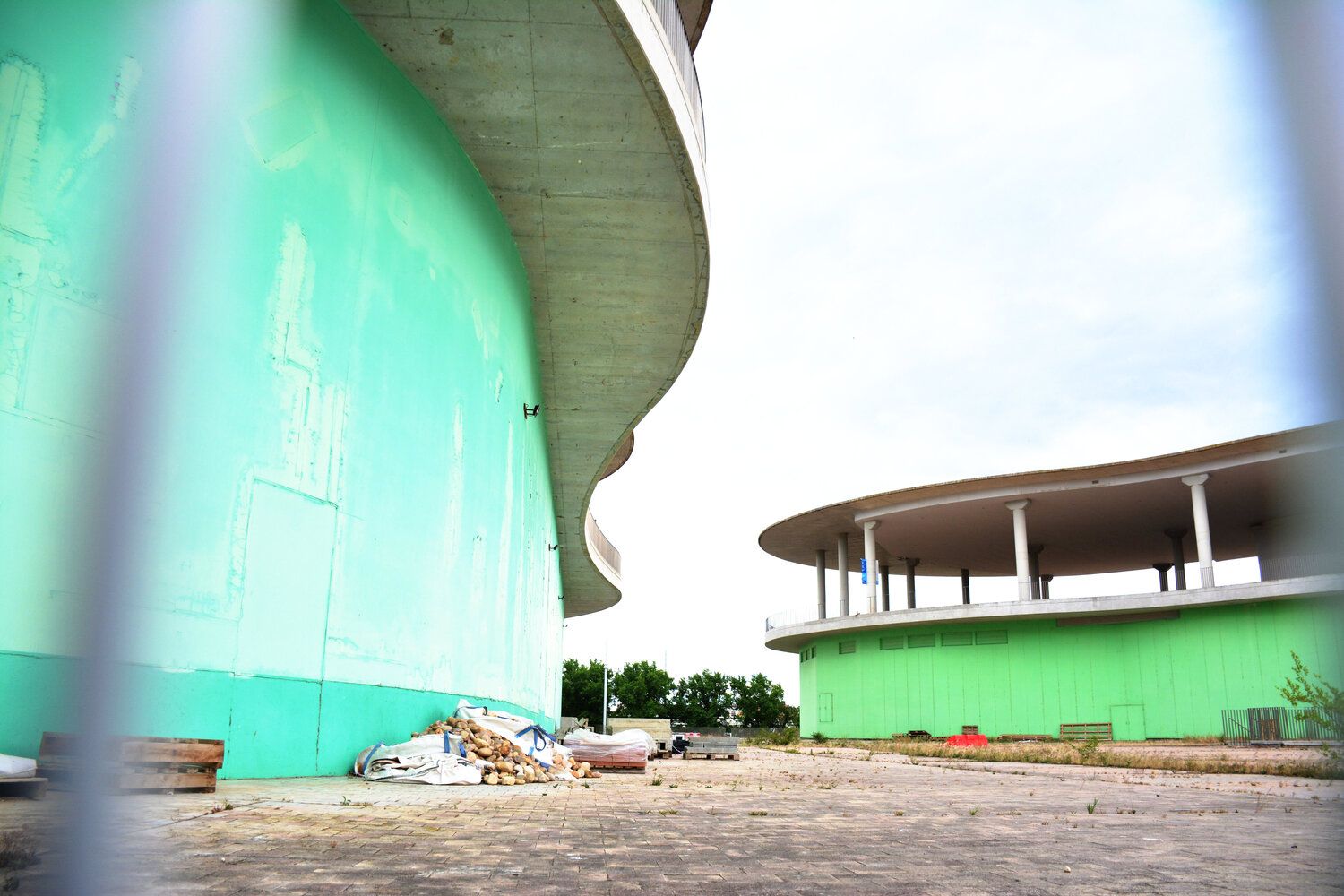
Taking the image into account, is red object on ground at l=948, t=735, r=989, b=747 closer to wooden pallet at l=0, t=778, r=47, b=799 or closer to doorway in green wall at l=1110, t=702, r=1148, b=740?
doorway in green wall at l=1110, t=702, r=1148, b=740

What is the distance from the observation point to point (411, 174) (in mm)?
10484

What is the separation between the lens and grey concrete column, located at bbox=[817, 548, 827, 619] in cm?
4306

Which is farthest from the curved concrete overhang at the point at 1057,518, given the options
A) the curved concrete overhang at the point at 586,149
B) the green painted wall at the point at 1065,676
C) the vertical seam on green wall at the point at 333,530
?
the vertical seam on green wall at the point at 333,530

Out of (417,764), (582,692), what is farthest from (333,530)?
(582,692)

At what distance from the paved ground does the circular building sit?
2170cm

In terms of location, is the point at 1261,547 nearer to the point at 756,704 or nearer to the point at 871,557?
the point at 871,557

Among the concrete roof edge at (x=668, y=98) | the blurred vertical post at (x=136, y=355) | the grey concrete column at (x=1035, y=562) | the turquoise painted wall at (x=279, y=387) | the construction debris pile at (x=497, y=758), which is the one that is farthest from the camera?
the grey concrete column at (x=1035, y=562)

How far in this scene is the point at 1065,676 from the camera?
109 feet

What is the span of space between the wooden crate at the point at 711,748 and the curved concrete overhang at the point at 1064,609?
47.4 ft

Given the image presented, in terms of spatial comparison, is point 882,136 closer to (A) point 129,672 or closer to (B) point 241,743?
(A) point 129,672

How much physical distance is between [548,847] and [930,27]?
13.6ft

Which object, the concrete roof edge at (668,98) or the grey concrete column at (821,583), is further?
the grey concrete column at (821,583)

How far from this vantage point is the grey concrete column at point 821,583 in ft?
141

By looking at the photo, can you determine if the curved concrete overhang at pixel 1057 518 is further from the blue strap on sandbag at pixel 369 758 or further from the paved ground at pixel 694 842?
the blue strap on sandbag at pixel 369 758
